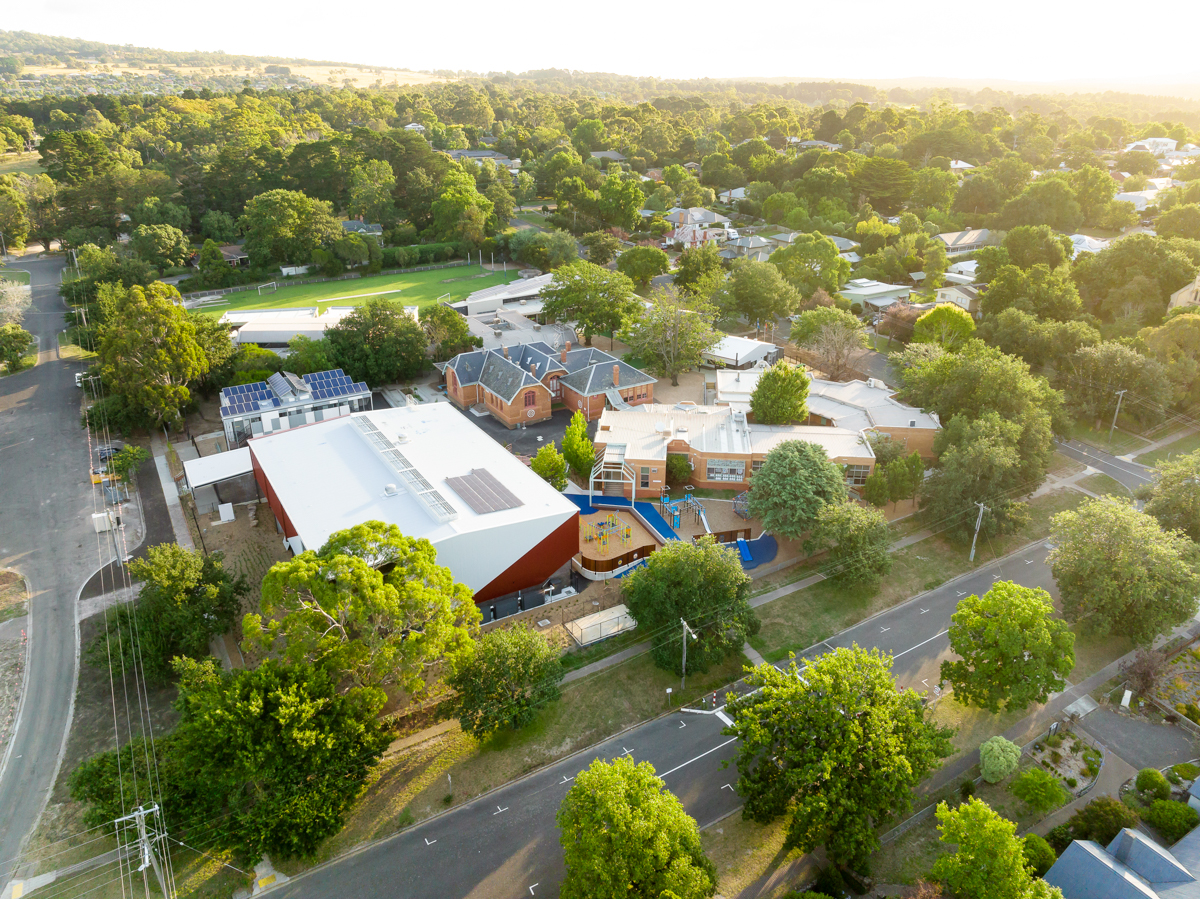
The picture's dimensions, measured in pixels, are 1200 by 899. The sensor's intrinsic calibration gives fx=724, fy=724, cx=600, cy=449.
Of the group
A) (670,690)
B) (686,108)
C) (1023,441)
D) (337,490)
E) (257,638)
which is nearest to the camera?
(257,638)

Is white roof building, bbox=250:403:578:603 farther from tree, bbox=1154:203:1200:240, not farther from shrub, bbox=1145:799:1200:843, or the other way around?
tree, bbox=1154:203:1200:240

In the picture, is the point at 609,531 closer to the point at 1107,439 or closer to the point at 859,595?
the point at 859,595

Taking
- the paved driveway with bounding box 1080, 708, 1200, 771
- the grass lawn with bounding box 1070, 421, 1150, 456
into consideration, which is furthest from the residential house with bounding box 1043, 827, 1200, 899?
the grass lawn with bounding box 1070, 421, 1150, 456

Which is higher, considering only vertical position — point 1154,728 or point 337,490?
point 337,490

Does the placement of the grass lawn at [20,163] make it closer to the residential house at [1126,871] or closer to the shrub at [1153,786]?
the residential house at [1126,871]

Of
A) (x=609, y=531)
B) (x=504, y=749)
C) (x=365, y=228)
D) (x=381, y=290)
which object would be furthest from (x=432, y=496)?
(x=365, y=228)

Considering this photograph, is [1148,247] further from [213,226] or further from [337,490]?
[213,226]

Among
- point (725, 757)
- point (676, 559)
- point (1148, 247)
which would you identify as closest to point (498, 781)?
point (725, 757)
